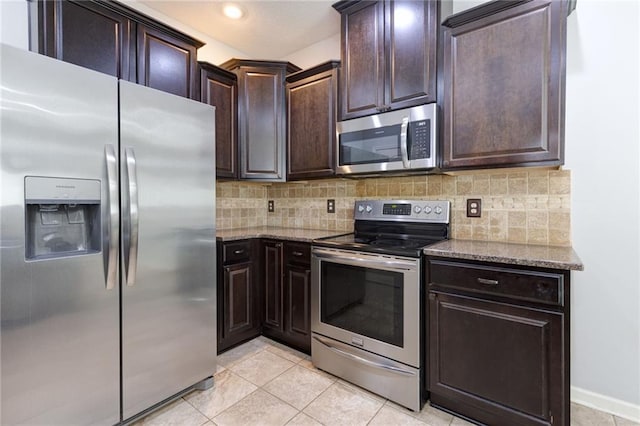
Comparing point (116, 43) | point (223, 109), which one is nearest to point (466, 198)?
point (223, 109)

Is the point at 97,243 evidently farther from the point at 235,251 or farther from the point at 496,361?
the point at 496,361

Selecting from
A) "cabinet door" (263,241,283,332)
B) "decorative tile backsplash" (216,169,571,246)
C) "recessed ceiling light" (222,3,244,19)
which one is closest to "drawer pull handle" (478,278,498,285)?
"decorative tile backsplash" (216,169,571,246)

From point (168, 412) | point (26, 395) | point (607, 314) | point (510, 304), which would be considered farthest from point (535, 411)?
point (26, 395)

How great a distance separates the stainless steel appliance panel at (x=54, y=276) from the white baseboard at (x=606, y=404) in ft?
8.28

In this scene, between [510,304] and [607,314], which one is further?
[607,314]

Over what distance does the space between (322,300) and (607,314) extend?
→ 5.40ft

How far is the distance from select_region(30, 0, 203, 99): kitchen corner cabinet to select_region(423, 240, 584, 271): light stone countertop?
2061mm

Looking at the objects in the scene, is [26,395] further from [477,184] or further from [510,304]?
[477,184]

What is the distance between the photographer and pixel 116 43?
1784 millimetres

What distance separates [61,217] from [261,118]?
169 centimetres

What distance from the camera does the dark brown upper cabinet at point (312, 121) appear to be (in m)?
2.33

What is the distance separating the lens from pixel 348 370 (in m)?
1.91

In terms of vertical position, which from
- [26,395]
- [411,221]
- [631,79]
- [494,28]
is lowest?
[26,395]

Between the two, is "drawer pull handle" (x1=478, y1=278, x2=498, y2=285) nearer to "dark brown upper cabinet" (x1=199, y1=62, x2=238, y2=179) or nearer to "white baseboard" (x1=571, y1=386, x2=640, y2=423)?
"white baseboard" (x1=571, y1=386, x2=640, y2=423)
